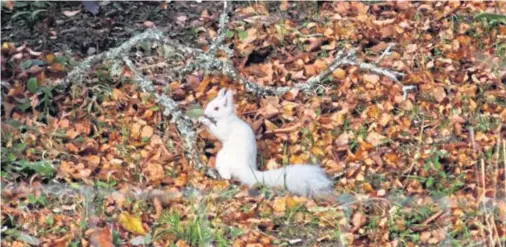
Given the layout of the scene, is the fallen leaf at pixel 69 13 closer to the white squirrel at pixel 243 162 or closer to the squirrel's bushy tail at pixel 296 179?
the white squirrel at pixel 243 162

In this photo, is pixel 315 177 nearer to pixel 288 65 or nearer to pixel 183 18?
pixel 288 65

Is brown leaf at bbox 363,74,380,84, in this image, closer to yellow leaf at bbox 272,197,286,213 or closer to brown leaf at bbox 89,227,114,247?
yellow leaf at bbox 272,197,286,213

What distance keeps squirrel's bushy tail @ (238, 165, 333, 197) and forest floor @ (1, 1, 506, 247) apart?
4 centimetres

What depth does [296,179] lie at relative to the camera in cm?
417

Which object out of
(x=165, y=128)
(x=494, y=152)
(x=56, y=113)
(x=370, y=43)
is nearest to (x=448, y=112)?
(x=494, y=152)

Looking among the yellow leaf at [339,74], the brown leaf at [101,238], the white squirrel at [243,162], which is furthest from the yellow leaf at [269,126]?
the brown leaf at [101,238]

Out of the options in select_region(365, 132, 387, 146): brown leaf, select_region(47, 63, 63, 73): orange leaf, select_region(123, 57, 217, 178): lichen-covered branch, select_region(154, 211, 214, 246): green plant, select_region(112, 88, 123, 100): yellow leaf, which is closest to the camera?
select_region(154, 211, 214, 246): green plant

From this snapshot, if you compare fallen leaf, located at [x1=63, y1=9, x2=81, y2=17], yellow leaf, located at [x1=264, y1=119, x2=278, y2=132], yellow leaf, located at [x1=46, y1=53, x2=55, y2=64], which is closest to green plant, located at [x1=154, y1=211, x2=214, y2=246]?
yellow leaf, located at [x1=264, y1=119, x2=278, y2=132]

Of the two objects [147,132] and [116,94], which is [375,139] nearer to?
[147,132]

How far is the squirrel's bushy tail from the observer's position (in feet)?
13.6

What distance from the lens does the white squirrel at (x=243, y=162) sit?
4.16 meters

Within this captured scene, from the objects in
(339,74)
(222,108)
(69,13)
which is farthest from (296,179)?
(69,13)

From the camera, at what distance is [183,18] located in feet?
17.9

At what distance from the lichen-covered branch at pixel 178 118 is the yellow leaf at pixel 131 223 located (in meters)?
0.43
